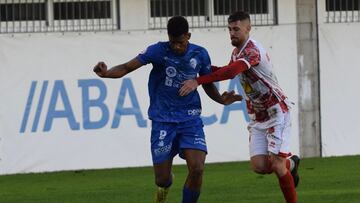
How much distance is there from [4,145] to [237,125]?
4.19 m

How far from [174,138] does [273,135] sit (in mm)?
1058

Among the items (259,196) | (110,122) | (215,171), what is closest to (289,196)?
(259,196)

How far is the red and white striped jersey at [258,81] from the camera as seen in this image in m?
12.7

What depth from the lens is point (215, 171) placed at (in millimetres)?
19953

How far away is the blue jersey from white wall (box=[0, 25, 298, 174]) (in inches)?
319

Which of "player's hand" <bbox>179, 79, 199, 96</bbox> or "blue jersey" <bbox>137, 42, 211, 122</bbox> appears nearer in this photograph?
"player's hand" <bbox>179, 79, 199, 96</bbox>

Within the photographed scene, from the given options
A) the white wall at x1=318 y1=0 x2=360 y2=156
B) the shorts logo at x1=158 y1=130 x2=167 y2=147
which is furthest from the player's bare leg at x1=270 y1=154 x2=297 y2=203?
the white wall at x1=318 y1=0 x2=360 y2=156

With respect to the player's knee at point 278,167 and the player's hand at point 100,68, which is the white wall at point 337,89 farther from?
the player's hand at point 100,68

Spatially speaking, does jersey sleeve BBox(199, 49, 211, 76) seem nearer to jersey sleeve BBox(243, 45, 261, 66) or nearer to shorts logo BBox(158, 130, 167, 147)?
jersey sleeve BBox(243, 45, 261, 66)

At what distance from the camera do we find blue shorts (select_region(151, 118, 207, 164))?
12.8 m

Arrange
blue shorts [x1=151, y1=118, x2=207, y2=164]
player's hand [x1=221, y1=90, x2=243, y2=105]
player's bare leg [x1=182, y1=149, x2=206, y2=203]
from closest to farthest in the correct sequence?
player's bare leg [x1=182, y1=149, x2=206, y2=203]
blue shorts [x1=151, y1=118, x2=207, y2=164]
player's hand [x1=221, y1=90, x2=243, y2=105]

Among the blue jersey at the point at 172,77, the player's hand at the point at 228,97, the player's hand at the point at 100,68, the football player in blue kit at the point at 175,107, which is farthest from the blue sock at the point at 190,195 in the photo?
the player's hand at the point at 100,68

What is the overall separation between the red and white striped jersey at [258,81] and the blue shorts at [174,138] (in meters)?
0.65

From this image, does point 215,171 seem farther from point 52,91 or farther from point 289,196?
point 289,196
